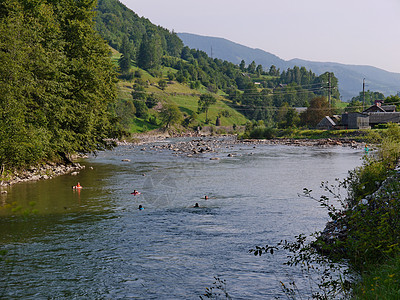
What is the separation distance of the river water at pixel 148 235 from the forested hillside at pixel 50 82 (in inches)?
164

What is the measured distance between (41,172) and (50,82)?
8789 mm

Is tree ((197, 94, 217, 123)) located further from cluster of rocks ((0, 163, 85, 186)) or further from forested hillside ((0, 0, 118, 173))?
cluster of rocks ((0, 163, 85, 186))

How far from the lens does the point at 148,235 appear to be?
58.7 feet

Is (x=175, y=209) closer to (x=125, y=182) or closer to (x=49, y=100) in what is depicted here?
(x=125, y=182)

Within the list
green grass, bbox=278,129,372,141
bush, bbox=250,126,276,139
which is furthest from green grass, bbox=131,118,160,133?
green grass, bbox=278,129,372,141

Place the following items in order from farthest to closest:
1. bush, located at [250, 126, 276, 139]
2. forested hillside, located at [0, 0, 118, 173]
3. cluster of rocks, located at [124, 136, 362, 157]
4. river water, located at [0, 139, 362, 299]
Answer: bush, located at [250, 126, 276, 139]
cluster of rocks, located at [124, 136, 362, 157]
forested hillside, located at [0, 0, 118, 173]
river water, located at [0, 139, 362, 299]

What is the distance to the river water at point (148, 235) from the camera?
484 inches

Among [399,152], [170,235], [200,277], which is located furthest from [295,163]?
[200,277]

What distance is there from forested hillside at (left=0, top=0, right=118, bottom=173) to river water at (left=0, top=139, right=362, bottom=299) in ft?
13.7

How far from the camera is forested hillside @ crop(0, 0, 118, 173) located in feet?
88.3

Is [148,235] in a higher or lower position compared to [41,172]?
lower

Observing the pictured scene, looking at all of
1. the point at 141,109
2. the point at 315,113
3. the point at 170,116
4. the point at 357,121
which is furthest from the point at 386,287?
the point at 141,109

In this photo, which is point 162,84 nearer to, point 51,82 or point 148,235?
point 51,82

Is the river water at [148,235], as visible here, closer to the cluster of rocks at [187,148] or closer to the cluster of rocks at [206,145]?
the cluster of rocks at [187,148]
